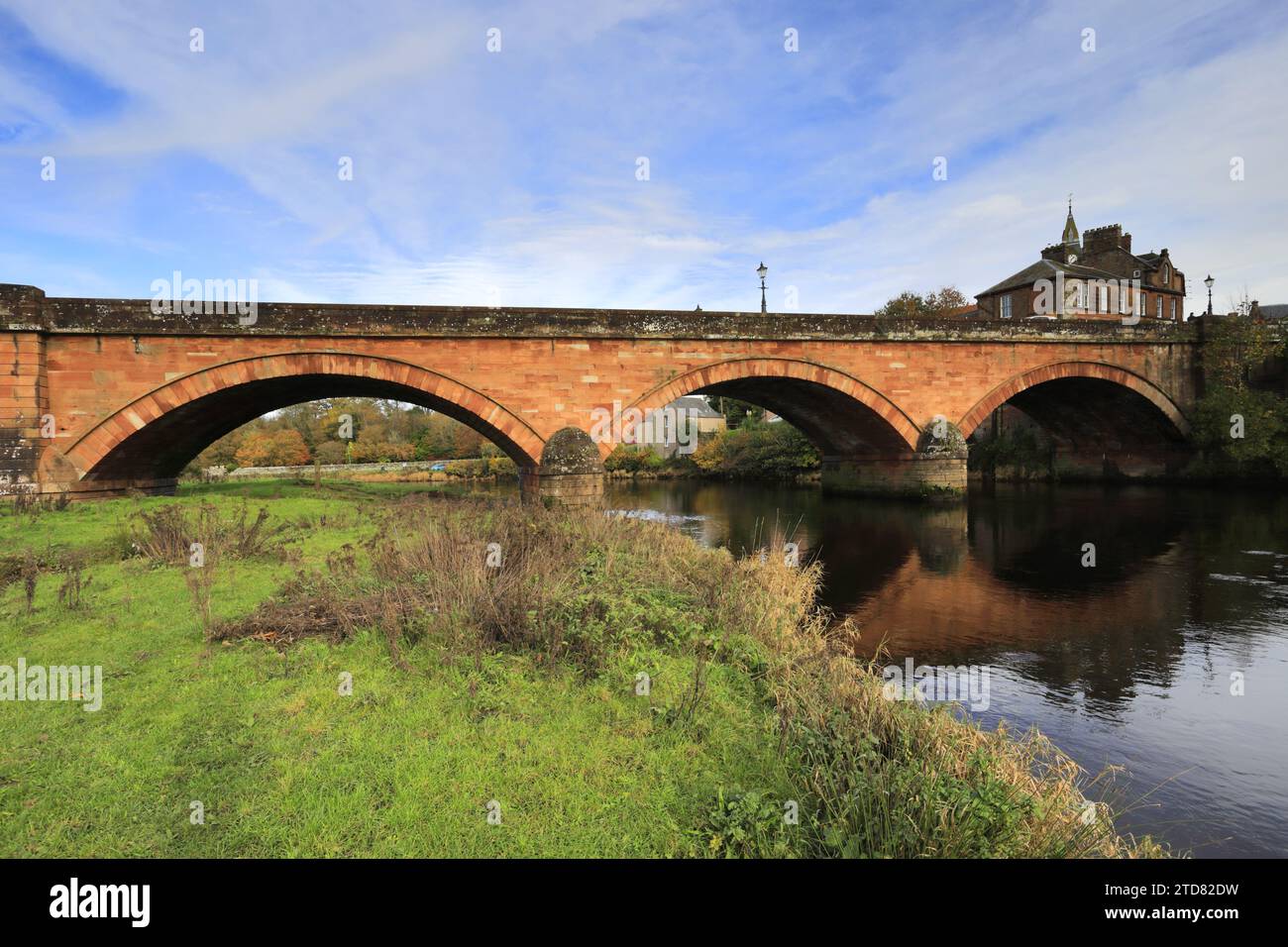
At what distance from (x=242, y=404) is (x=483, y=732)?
17923 millimetres

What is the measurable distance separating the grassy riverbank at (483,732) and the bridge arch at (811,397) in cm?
1240

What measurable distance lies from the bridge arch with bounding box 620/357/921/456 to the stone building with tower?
63.3ft

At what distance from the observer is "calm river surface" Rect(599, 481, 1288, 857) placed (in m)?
5.07

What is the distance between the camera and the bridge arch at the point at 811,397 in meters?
19.3

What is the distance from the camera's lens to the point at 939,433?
21469 mm

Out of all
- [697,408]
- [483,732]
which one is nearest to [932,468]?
[483,732]

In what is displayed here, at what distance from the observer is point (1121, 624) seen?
9.17 m

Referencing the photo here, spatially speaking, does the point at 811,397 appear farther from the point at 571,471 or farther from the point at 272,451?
the point at 272,451

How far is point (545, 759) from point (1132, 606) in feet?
32.9

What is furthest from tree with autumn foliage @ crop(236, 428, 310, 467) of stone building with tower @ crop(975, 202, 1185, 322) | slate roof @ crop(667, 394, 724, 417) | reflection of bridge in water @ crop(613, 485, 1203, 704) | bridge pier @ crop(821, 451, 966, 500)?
stone building with tower @ crop(975, 202, 1185, 322)

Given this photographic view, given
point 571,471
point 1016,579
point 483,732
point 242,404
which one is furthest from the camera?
point 242,404

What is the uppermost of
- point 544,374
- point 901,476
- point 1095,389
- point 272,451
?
point 1095,389

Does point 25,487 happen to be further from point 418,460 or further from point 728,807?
point 418,460

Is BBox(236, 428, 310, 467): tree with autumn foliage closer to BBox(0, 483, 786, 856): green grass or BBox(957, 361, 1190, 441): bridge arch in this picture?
BBox(957, 361, 1190, 441): bridge arch
